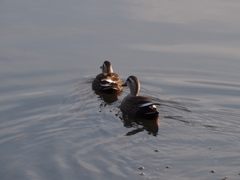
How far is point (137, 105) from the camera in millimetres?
13219

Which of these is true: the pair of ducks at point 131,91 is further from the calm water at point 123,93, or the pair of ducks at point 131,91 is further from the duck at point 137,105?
the calm water at point 123,93

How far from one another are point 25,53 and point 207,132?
6.81 metres

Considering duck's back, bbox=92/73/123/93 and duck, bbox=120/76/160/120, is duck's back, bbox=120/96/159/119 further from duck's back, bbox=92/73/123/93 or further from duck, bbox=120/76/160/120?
duck's back, bbox=92/73/123/93

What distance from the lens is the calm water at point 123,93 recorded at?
31.4ft

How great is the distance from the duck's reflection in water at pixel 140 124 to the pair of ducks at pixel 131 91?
0.12 meters

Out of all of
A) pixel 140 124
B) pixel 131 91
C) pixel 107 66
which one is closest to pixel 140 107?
pixel 140 124

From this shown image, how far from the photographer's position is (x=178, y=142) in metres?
10.7

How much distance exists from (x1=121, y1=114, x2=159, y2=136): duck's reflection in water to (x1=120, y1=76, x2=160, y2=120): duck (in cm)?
12

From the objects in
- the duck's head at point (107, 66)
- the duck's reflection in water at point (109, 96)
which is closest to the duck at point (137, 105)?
the duck's reflection in water at point (109, 96)

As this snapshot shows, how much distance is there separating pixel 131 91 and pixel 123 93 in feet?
4.64

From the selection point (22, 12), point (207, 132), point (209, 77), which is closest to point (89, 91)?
point (209, 77)

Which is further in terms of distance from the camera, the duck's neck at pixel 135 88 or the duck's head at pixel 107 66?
the duck's head at pixel 107 66

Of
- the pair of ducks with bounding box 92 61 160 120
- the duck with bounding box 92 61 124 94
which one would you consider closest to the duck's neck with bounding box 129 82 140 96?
the pair of ducks with bounding box 92 61 160 120

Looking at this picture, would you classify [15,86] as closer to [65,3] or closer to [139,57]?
[139,57]
